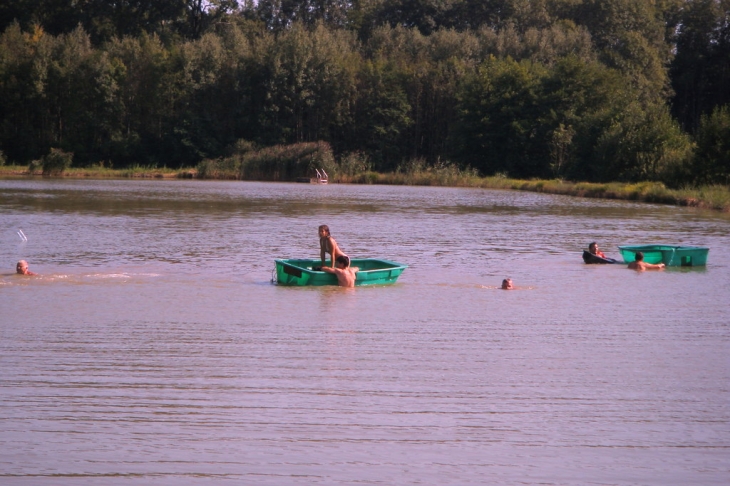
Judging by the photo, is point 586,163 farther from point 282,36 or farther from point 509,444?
point 509,444

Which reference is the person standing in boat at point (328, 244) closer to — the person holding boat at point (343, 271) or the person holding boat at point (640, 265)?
the person holding boat at point (343, 271)

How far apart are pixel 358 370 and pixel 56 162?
6422 cm

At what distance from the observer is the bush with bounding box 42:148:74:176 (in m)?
70.7

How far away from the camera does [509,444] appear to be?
8.41 meters

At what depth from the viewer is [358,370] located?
1104 centimetres

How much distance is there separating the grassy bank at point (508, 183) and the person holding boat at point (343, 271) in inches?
1083

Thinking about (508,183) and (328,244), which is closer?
(328,244)

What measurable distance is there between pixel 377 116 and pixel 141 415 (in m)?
71.4

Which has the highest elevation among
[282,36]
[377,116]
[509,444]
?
[282,36]

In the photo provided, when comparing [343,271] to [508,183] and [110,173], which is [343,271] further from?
[110,173]

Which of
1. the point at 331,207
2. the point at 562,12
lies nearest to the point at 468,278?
the point at 331,207

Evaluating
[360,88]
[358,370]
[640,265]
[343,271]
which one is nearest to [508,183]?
[360,88]

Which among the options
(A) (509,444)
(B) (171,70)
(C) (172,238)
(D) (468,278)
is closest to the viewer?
(A) (509,444)

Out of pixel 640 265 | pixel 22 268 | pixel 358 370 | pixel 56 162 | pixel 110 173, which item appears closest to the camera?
pixel 358 370
